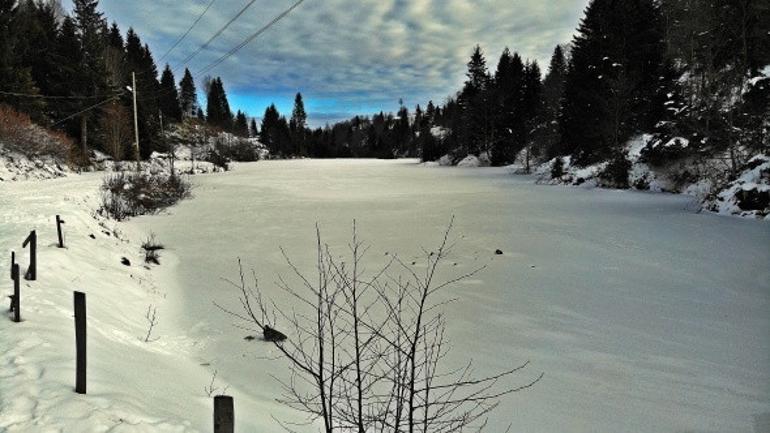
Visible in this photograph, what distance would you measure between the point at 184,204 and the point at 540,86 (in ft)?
185

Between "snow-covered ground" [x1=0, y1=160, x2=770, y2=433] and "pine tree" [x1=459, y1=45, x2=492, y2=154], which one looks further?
"pine tree" [x1=459, y1=45, x2=492, y2=154]

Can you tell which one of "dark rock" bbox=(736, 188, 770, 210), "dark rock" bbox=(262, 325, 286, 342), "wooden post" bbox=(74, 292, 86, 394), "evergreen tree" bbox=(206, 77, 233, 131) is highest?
"evergreen tree" bbox=(206, 77, 233, 131)

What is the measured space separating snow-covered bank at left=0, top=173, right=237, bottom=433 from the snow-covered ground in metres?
0.02

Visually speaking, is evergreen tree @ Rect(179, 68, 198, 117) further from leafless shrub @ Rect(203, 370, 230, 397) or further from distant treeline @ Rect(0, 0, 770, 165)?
leafless shrub @ Rect(203, 370, 230, 397)

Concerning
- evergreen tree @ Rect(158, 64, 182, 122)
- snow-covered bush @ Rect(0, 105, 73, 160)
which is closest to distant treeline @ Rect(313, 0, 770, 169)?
snow-covered bush @ Rect(0, 105, 73, 160)

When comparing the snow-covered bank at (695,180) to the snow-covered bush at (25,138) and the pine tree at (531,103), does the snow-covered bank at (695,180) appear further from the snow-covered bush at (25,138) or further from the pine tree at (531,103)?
the snow-covered bush at (25,138)

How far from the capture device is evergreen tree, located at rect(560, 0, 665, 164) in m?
29.9

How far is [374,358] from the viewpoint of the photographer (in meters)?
5.46

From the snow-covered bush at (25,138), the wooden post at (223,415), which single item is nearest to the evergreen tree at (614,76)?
the wooden post at (223,415)

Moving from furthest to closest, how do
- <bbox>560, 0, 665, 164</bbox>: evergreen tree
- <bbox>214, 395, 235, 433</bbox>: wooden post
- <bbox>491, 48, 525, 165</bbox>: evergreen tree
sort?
<bbox>491, 48, 525, 165</bbox>: evergreen tree, <bbox>560, 0, 665, 164</bbox>: evergreen tree, <bbox>214, 395, 235, 433</bbox>: wooden post

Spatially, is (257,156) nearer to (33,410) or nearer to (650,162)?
(650,162)

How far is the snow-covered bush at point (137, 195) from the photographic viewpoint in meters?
15.9

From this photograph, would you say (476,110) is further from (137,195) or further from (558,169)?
(137,195)

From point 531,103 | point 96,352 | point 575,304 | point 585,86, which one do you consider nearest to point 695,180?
point 585,86
